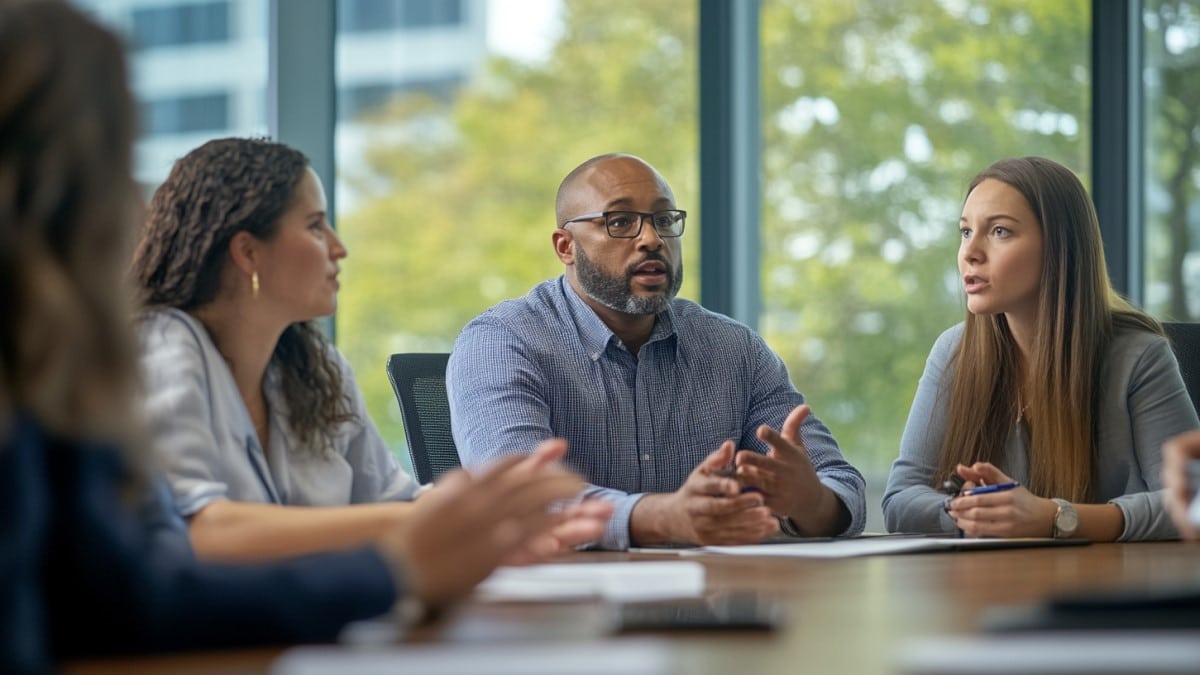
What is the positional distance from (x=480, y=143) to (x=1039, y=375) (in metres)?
2.06

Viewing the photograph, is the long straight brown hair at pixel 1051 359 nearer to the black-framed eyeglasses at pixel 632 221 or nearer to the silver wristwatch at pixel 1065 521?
the silver wristwatch at pixel 1065 521

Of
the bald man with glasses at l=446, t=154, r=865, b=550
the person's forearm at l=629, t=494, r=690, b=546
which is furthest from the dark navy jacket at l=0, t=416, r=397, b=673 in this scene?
the bald man with glasses at l=446, t=154, r=865, b=550

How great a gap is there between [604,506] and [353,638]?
0.75 meters

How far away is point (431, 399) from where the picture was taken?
2.84 metres

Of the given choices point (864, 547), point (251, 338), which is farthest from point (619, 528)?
point (251, 338)

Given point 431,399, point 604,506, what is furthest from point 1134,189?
point 604,506

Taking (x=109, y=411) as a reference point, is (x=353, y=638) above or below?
below

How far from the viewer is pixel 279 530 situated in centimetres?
183

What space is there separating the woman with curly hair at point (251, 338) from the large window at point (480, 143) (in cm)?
181

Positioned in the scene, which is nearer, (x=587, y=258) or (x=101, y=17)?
(x=101, y=17)

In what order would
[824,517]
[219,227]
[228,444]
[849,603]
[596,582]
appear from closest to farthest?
1. [849,603]
2. [596,582]
3. [228,444]
4. [219,227]
5. [824,517]

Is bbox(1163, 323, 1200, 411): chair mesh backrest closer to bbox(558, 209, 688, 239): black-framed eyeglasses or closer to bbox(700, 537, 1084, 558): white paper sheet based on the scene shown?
bbox(700, 537, 1084, 558): white paper sheet

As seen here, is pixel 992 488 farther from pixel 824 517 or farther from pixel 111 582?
pixel 111 582

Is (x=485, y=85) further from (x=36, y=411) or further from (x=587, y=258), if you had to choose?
(x=36, y=411)
